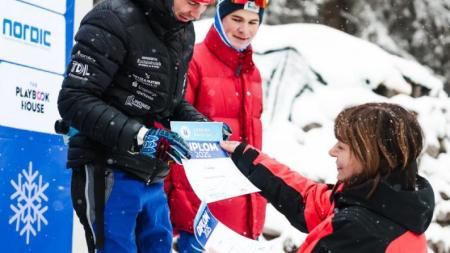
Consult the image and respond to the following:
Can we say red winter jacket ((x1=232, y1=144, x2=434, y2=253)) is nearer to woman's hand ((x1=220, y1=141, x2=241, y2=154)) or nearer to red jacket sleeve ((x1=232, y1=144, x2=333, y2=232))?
red jacket sleeve ((x1=232, y1=144, x2=333, y2=232))

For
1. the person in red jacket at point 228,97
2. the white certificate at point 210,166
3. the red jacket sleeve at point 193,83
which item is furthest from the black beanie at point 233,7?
the white certificate at point 210,166

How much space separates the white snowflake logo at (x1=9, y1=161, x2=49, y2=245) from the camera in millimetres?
3814

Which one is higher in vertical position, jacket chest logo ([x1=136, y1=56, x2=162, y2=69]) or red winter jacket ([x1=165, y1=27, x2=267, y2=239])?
jacket chest logo ([x1=136, y1=56, x2=162, y2=69])

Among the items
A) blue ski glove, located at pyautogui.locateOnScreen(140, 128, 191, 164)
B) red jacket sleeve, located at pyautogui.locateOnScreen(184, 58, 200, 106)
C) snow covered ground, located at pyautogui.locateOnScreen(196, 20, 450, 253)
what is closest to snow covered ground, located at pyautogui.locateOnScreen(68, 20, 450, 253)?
snow covered ground, located at pyautogui.locateOnScreen(196, 20, 450, 253)

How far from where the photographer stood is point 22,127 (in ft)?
12.5

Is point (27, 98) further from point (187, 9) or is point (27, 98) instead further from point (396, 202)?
point (396, 202)

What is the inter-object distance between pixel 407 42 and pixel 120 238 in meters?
10.0

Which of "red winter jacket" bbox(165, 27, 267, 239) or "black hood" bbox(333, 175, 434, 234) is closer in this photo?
"black hood" bbox(333, 175, 434, 234)

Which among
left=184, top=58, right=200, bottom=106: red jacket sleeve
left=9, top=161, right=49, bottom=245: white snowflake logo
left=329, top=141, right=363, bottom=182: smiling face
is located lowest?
left=9, top=161, right=49, bottom=245: white snowflake logo

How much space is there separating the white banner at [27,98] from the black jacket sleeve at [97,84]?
748 mm

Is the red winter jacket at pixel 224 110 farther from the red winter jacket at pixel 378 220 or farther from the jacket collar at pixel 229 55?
the red winter jacket at pixel 378 220

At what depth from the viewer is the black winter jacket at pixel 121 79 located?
9.90 feet

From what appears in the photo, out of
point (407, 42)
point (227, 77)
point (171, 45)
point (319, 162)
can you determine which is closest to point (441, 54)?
point (407, 42)

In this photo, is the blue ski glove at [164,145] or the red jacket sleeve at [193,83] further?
the red jacket sleeve at [193,83]
